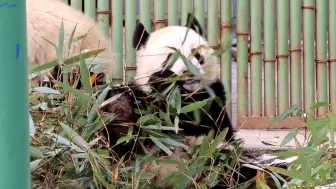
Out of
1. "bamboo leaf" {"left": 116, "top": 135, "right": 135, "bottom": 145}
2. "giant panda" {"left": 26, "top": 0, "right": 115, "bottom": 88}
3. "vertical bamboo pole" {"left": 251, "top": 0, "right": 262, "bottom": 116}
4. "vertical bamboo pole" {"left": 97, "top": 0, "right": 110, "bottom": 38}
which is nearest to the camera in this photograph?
"bamboo leaf" {"left": 116, "top": 135, "right": 135, "bottom": 145}

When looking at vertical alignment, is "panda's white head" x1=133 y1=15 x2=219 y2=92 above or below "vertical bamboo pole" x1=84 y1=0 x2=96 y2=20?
below

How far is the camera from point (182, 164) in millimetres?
1487

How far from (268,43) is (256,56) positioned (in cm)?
10

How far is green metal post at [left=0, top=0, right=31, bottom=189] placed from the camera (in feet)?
2.64

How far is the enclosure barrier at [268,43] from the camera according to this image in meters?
3.53

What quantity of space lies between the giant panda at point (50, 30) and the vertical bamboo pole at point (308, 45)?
4.84ft

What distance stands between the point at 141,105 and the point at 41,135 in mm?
312

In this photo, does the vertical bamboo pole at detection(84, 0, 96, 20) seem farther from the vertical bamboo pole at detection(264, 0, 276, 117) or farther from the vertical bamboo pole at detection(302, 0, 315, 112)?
the vertical bamboo pole at detection(302, 0, 315, 112)

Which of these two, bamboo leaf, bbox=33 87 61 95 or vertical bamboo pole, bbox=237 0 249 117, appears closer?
bamboo leaf, bbox=33 87 61 95

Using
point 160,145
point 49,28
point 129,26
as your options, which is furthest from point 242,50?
point 160,145

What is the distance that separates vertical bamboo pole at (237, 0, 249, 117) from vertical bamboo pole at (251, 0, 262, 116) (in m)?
0.04

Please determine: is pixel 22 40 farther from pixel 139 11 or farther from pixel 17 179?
pixel 139 11

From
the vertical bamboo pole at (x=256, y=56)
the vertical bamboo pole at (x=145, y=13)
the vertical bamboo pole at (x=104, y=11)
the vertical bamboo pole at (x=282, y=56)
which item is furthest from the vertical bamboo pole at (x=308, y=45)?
the vertical bamboo pole at (x=104, y=11)

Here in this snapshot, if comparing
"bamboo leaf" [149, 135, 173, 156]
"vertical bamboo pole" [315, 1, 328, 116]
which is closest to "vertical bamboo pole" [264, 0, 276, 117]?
"vertical bamboo pole" [315, 1, 328, 116]
